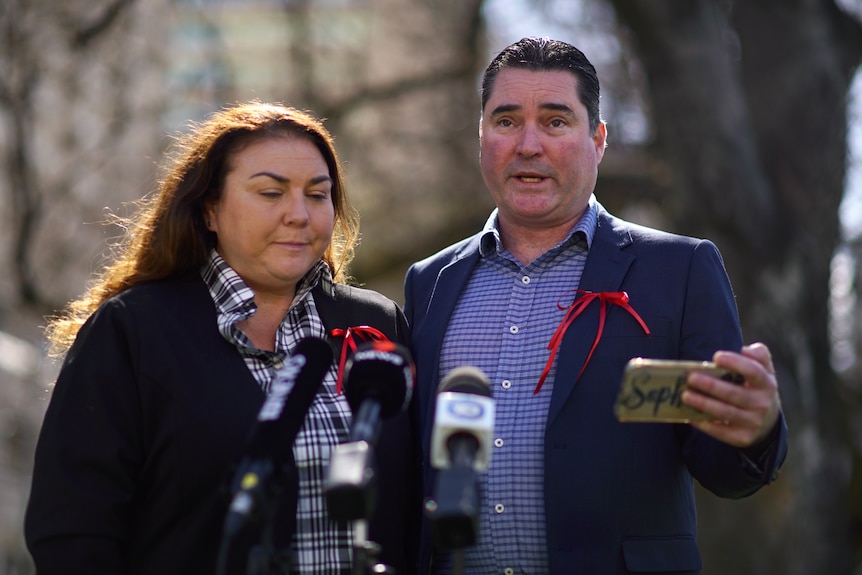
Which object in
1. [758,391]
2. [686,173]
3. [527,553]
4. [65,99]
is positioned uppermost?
[65,99]

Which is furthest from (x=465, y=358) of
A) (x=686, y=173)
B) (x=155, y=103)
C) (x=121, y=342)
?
(x=155, y=103)

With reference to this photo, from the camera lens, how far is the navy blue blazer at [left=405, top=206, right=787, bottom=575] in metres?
3.70

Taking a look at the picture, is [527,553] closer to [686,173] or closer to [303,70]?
[686,173]

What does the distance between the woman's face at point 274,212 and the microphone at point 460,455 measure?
113cm

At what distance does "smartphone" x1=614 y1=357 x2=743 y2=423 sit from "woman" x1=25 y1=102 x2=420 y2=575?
103cm

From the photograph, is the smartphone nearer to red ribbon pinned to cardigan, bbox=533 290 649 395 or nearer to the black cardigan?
red ribbon pinned to cardigan, bbox=533 290 649 395

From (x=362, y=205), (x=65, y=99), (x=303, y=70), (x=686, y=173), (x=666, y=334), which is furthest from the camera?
(x=362, y=205)

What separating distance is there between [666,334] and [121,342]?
172 cm

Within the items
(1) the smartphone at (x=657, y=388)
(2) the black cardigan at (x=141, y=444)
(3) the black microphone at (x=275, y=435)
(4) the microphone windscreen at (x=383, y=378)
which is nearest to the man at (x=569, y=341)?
(1) the smartphone at (x=657, y=388)

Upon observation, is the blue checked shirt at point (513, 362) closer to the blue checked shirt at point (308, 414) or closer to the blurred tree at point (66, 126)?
the blue checked shirt at point (308, 414)

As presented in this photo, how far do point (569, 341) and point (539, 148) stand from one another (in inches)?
28.0

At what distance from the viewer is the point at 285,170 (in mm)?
3814

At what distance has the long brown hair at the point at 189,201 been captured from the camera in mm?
3881

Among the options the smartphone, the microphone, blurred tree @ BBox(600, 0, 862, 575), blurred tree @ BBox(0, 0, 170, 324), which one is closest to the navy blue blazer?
the smartphone
